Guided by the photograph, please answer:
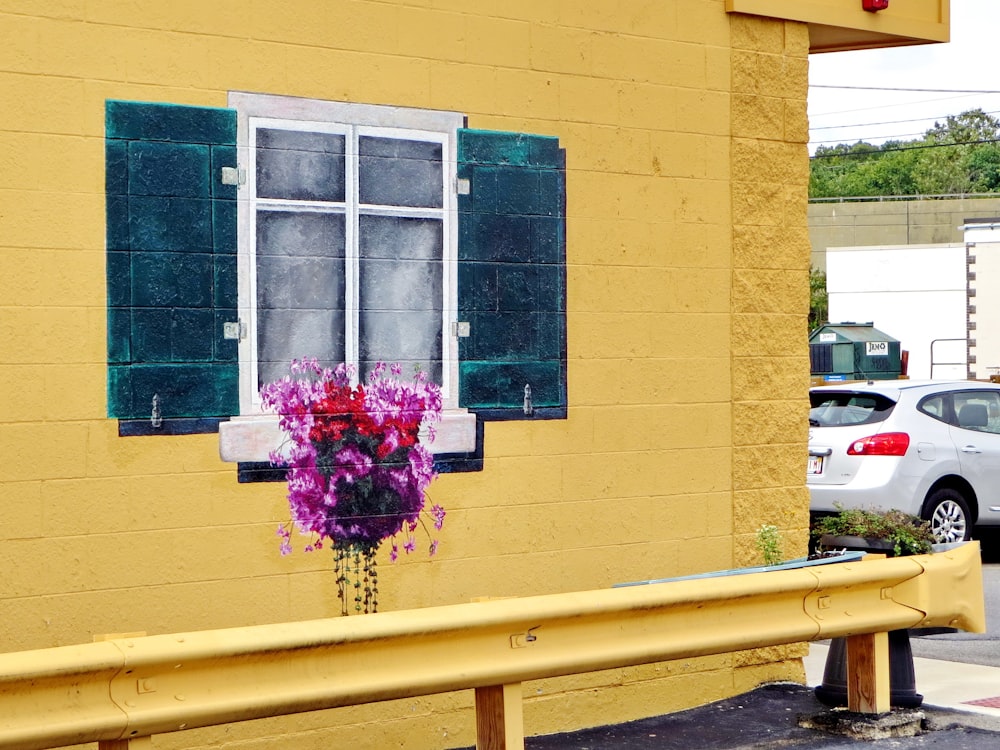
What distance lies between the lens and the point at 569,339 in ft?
23.1

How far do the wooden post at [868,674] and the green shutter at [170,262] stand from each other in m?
3.25

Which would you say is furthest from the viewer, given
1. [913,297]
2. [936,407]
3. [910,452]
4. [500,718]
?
[913,297]

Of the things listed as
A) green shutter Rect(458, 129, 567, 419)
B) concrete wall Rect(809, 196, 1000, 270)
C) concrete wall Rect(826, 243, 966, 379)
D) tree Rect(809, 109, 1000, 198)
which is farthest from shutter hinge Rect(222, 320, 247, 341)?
tree Rect(809, 109, 1000, 198)

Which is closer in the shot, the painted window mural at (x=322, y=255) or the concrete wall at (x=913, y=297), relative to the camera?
the painted window mural at (x=322, y=255)

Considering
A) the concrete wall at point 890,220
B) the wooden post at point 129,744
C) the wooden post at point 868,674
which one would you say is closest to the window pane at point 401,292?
the wooden post at point 129,744

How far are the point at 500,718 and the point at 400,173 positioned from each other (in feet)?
8.25

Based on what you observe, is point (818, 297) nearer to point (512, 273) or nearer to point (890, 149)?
point (890, 149)

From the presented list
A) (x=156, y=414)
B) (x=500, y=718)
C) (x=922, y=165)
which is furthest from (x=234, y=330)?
(x=922, y=165)

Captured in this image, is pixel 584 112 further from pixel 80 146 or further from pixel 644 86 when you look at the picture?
pixel 80 146

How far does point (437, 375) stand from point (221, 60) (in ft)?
Result: 5.67

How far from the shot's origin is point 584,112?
23.2ft

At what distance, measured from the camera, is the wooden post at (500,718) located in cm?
581

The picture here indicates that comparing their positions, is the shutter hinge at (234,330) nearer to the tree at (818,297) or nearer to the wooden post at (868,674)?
the wooden post at (868,674)

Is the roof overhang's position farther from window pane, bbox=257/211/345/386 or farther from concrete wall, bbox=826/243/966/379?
concrete wall, bbox=826/243/966/379
